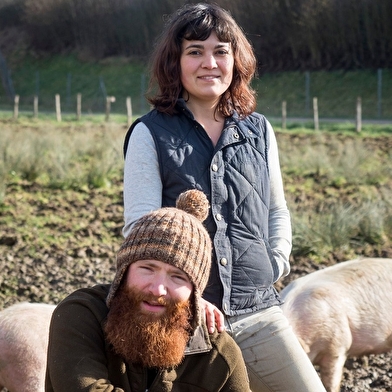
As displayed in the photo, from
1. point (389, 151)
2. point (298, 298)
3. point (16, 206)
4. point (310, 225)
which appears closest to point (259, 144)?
point (298, 298)

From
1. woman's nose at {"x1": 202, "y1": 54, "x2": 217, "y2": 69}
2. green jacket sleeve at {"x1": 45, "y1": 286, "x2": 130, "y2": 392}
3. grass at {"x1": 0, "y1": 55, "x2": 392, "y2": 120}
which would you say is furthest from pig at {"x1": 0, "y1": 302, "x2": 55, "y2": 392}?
grass at {"x1": 0, "y1": 55, "x2": 392, "y2": 120}

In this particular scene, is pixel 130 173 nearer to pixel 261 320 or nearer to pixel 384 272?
pixel 261 320

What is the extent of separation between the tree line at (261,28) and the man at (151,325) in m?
31.2

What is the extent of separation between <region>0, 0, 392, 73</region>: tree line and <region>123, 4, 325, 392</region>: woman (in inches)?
1201

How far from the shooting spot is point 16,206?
10094mm

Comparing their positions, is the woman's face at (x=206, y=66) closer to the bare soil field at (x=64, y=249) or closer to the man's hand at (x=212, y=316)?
the man's hand at (x=212, y=316)

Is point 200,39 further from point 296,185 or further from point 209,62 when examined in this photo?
point 296,185

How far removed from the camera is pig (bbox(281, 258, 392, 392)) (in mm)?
5453

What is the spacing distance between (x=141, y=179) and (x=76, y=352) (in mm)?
734

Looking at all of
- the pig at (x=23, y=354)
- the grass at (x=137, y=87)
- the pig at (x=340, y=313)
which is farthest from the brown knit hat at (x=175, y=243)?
the grass at (x=137, y=87)

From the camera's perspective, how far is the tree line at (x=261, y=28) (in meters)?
36.7

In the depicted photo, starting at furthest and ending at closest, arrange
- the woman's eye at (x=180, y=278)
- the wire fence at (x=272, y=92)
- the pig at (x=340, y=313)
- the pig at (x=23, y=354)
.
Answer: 1. the wire fence at (x=272, y=92)
2. the pig at (x=340, y=313)
3. the pig at (x=23, y=354)
4. the woman's eye at (x=180, y=278)

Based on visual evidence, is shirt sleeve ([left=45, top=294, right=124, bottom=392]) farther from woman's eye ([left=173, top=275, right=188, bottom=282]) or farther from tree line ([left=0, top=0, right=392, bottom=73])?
tree line ([left=0, top=0, right=392, bottom=73])

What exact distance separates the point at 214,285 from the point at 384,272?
125 inches
